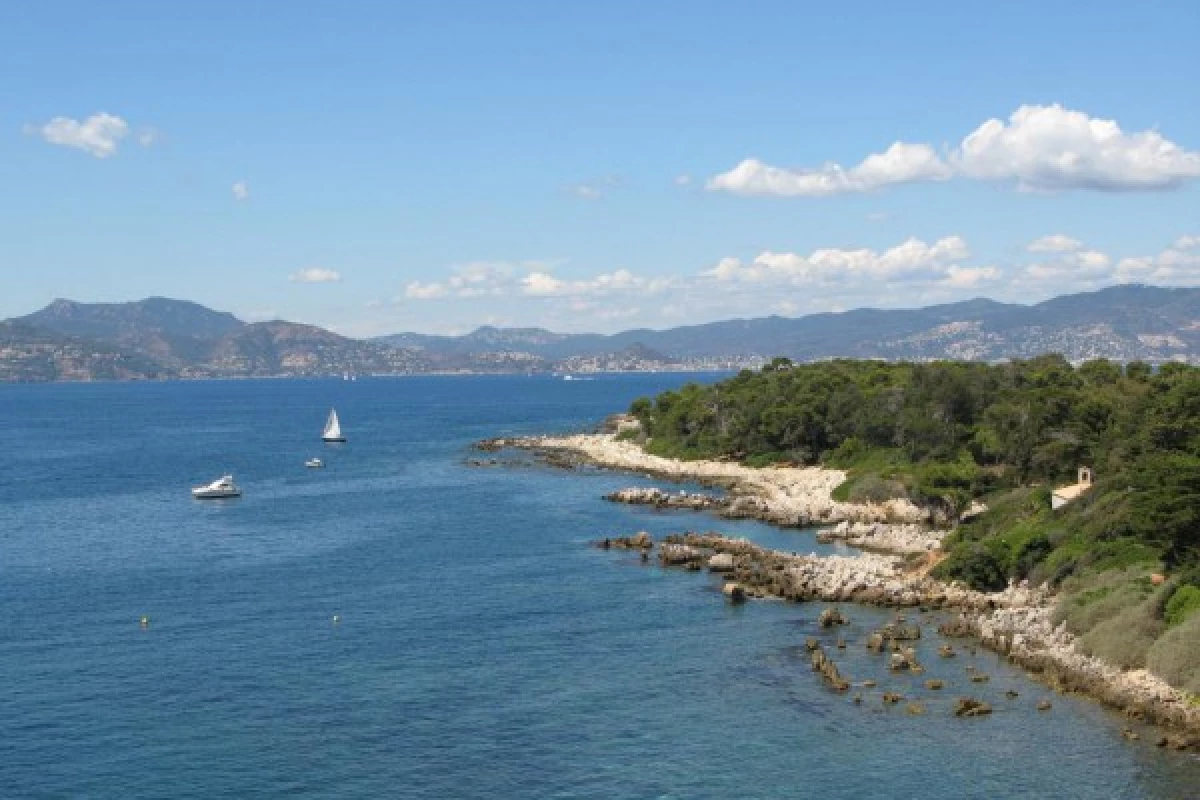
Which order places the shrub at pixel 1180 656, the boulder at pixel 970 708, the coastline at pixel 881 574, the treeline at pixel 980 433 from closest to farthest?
the shrub at pixel 1180 656, the boulder at pixel 970 708, the coastline at pixel 881 574, the treeline at pixel 980 433

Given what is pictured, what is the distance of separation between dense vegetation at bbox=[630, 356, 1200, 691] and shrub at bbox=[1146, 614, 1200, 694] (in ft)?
0.46

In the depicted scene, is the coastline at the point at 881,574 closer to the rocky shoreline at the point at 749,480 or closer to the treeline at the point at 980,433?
the rocky shoreline at the point at 749,480

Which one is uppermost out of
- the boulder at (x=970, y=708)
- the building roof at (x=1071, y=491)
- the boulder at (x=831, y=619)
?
the building roof at (x=1071, y=491)

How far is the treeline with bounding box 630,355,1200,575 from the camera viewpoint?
64.4 metres

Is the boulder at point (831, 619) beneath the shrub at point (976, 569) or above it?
beneath

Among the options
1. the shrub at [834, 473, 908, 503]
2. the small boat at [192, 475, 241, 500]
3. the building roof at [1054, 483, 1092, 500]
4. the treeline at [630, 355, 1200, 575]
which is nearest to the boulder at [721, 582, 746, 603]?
the treeline at [630, 355, 1200, 575]

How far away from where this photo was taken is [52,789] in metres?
40.6

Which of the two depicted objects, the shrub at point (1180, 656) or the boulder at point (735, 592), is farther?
the boulder at point (735, 592)

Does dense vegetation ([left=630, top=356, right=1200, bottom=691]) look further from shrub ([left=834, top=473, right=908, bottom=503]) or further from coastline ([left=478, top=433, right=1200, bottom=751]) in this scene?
coastline ([left=478, top=433, right=1200, bottom=751])

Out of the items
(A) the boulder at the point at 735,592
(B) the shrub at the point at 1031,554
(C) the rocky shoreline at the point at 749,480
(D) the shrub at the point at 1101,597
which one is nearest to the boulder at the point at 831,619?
(A) the boulder at the point at 735,592

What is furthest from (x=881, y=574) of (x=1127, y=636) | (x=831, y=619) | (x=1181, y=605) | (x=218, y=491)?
(x=218, y=491)

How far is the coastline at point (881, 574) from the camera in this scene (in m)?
49.8

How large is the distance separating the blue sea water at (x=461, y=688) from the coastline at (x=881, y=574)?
1.81 metres

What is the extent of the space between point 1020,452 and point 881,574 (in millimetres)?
26978
